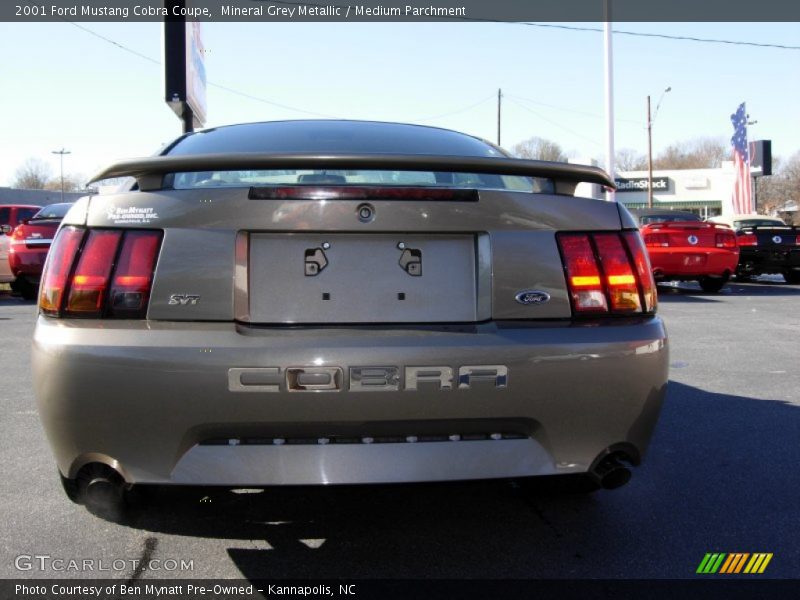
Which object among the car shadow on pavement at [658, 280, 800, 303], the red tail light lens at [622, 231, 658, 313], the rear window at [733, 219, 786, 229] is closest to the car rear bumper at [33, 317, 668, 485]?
the red tail light lens at [622, 231, 658, 313]

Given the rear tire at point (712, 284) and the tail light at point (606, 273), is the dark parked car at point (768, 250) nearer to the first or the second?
the rear tire at point (712, 284)

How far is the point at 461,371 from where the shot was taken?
2.34 meters

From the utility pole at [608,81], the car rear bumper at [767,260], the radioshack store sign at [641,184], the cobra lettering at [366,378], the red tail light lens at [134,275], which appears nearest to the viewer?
the cobra lettering at [366,378]

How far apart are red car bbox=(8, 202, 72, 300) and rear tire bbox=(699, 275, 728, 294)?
1051 centimetres

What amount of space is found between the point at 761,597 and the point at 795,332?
6543mm

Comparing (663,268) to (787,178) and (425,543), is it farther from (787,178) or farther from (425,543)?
(787,178)

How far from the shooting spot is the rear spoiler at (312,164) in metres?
2.45

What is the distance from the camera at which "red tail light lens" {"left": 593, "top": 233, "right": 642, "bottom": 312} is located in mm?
2574

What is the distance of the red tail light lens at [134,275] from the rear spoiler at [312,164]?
0.61 feet

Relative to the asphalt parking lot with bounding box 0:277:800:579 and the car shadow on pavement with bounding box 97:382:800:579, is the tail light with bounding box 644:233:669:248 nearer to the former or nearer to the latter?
the asphalt parking lot with bounding box 0:277:800:579

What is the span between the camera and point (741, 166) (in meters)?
40.2

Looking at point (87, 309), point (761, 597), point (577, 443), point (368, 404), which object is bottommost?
point (761, 597)

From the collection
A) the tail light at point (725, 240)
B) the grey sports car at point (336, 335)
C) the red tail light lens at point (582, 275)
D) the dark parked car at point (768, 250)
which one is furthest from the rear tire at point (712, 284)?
the grey sports car at point (336, 335)
